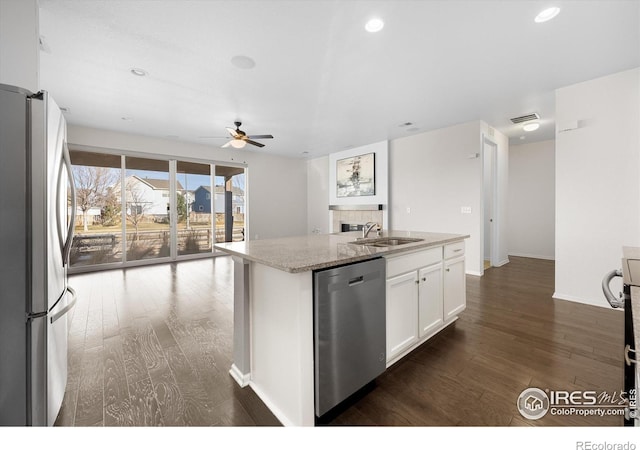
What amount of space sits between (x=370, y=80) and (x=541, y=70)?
1.87 meters

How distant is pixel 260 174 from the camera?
7246 mm

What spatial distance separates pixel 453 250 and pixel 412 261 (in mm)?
775

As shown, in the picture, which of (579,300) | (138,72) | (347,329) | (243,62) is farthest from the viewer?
(579,300)

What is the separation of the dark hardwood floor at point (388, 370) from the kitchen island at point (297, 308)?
0.16 m

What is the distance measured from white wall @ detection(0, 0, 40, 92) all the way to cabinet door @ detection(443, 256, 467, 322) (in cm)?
337

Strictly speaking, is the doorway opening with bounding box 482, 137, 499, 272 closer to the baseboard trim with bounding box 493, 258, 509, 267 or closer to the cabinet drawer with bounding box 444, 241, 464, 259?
the baseboard trim with bounding box 493, 258, 509, 267

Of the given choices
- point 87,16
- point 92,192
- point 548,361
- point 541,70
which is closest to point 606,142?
point 541,70

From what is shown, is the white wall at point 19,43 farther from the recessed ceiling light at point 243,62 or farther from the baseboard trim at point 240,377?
the baseboard trim at point 240,377

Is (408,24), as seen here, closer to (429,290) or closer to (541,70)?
(541,70)

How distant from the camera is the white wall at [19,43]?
5.11 feet

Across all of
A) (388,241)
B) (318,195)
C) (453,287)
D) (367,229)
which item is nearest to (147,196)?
(318,195)

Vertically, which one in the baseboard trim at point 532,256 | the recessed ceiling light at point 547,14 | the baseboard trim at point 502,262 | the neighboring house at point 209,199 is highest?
the recessed ceiling light at point 547,14
